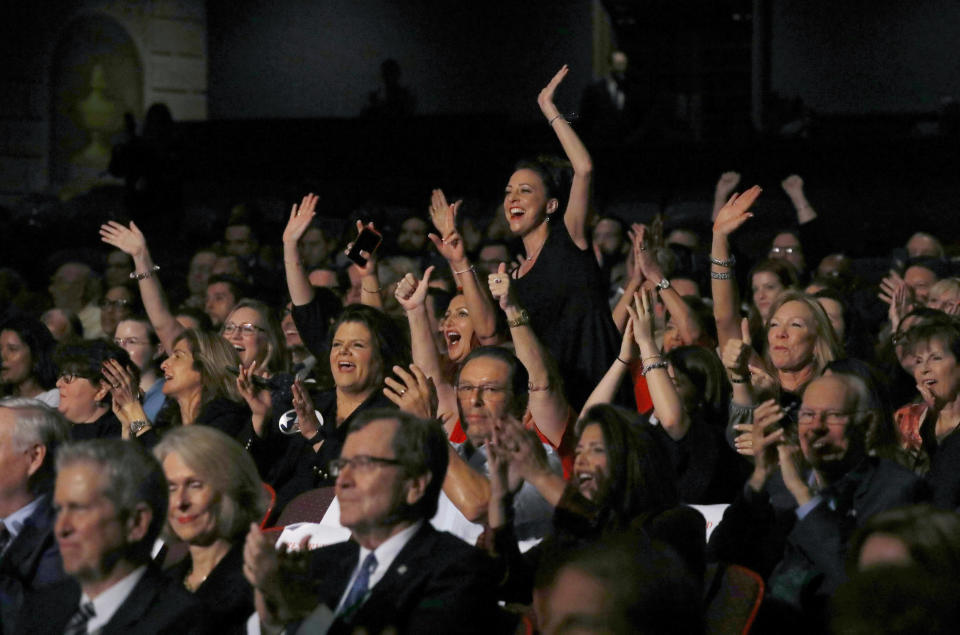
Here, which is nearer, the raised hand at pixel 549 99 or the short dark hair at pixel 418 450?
the short dark hair at pixel 418 450

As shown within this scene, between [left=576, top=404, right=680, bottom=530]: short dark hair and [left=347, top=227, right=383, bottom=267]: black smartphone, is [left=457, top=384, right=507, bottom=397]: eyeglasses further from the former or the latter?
[left=347, top=227, right=383, bottom=267]: black smartphone

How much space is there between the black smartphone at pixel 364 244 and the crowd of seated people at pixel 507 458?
0.5 inches

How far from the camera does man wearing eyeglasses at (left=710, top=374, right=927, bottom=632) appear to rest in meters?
3.21

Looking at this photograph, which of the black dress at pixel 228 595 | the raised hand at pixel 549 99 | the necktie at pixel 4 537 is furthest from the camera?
the raised hand at pixel 549 99

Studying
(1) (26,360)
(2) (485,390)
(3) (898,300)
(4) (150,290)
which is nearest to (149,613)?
(2) (485,390)

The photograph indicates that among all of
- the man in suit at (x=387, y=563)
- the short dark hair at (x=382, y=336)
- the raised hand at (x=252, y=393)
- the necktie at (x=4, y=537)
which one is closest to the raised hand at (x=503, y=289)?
the short dark hair at (x=382, y=336)

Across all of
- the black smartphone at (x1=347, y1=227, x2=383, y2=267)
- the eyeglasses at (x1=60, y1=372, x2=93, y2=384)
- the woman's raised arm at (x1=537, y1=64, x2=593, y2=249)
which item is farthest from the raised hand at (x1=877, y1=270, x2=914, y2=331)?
the eyeglasses at (x1=60, y1=372, x2=93, y2=384)

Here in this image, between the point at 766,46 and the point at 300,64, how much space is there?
5.31m

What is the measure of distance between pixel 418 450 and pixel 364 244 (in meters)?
2.58

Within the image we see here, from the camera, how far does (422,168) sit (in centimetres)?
1125

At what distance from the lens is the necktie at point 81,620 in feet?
9.68

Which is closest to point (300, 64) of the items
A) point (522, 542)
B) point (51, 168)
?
point (51, 168)

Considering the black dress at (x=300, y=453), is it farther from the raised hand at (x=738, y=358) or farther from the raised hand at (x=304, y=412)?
the raised hand at (x=738, y=358)

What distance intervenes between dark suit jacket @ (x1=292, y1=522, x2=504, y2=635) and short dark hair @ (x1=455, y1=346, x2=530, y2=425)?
1.09 meters
